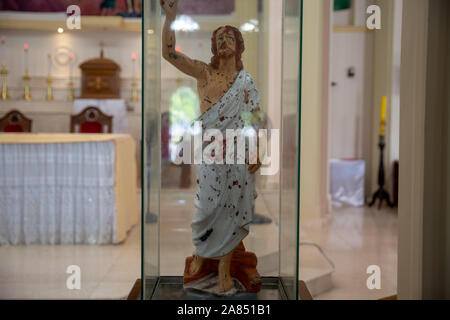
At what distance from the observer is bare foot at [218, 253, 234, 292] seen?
2.08m

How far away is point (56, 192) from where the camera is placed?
13.4 ft

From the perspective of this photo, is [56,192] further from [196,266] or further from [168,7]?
[168,7]

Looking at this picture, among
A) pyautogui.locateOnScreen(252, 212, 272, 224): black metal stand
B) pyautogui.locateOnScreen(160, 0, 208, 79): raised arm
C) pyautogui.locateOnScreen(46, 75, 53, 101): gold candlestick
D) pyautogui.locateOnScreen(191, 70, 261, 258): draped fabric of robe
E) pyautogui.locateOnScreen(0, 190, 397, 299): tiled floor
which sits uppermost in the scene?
pyautogui.locateOnScreen(46, 75, 53, 101): gold candlestick

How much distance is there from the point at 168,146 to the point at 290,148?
1.96ft

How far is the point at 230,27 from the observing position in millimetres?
2113

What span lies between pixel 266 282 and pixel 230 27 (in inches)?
46.5

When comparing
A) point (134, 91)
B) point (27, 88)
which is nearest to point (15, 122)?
point (27, 88)

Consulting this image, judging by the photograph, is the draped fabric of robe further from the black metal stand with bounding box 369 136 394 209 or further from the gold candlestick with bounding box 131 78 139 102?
the gold candlestick with bounding box 131 78 139 102

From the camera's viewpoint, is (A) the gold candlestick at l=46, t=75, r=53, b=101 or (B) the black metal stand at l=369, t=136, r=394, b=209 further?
(A) the gold candlestick at l=46, t=75, r=53, b=101

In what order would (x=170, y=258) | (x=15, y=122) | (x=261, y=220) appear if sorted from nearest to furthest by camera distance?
(x=170, y=258), (x=261, y=220), (x=15, y=122)

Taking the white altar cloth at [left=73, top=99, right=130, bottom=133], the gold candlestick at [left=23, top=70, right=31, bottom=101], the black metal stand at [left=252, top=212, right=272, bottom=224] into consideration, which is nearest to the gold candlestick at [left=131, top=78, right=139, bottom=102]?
the white altar cloth at [left=73, top=99, right=130, bottom=133]

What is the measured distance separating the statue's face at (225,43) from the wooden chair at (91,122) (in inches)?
174

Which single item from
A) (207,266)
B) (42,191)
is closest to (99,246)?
(42,191)

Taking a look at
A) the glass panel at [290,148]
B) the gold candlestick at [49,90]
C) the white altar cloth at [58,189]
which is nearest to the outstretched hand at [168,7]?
the glass panel at [290,148]
